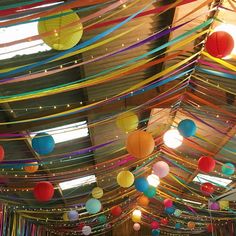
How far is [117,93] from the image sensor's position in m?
4.10

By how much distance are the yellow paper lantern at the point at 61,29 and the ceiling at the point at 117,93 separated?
7 centimetres

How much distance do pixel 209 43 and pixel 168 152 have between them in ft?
12.6

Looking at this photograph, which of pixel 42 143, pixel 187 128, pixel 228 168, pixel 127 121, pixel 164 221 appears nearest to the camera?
pixel 42 143

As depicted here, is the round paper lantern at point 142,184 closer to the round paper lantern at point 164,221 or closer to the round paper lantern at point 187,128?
the round paper lantern at point 187,128

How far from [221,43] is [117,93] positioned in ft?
6.26

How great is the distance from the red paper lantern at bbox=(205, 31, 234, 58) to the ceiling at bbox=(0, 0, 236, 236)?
0.74ft

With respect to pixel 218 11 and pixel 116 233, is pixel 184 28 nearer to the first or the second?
pixel 218 11

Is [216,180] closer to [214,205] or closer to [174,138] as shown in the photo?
[214,205]

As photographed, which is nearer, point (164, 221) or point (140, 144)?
point (140, 144)

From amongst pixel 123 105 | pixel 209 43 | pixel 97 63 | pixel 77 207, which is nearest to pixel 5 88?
pixel 97 63

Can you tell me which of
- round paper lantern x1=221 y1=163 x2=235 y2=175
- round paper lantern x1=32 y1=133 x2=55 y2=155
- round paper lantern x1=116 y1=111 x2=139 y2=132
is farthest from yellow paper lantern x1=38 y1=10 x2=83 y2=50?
round paper lantern x1=221 y1=163 x2=235 y2=175

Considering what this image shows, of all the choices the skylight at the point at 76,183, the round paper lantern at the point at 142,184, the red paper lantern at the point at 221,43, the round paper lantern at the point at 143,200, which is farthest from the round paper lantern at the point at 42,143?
the round paper lantern at the point at 143,200

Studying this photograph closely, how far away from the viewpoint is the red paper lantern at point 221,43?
2350 millimetres

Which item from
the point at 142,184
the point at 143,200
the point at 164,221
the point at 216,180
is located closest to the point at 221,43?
the point at 142,184
